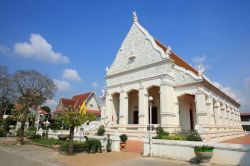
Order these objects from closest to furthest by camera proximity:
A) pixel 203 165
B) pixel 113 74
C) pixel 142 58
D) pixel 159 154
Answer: pixel 203 165 < pixel 159 154 < pixel 142 58 < pixel 113 74

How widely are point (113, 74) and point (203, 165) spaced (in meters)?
18.8

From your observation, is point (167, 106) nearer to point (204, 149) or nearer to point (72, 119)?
point (72, 119)

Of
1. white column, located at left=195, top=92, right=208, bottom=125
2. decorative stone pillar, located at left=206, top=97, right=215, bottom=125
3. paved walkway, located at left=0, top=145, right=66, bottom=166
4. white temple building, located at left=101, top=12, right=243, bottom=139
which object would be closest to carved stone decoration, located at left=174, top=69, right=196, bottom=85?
white temple building, located at left=101, top=12, right=243, bottom=139

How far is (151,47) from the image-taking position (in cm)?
2419

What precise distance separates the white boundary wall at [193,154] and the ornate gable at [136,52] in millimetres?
11796

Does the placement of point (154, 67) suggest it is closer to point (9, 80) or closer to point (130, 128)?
point (130, 128)

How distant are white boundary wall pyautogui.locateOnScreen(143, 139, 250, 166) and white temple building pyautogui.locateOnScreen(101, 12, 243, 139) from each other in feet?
21.3

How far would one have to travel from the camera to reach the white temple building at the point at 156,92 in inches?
824

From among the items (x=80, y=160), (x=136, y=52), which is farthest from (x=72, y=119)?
(x=136, y=52)

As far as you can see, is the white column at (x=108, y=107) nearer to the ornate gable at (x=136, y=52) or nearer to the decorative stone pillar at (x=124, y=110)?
the decorative stone pillar at (x=124, y=110)

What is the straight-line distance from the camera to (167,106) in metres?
21.1

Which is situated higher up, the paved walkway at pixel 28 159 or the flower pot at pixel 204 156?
the flower pot at pixel 204 156

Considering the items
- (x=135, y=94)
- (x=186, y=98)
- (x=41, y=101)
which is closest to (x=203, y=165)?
(x=186, y=98)

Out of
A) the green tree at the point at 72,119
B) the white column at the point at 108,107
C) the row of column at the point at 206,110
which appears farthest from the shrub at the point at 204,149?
the white column at the point at 108,107
